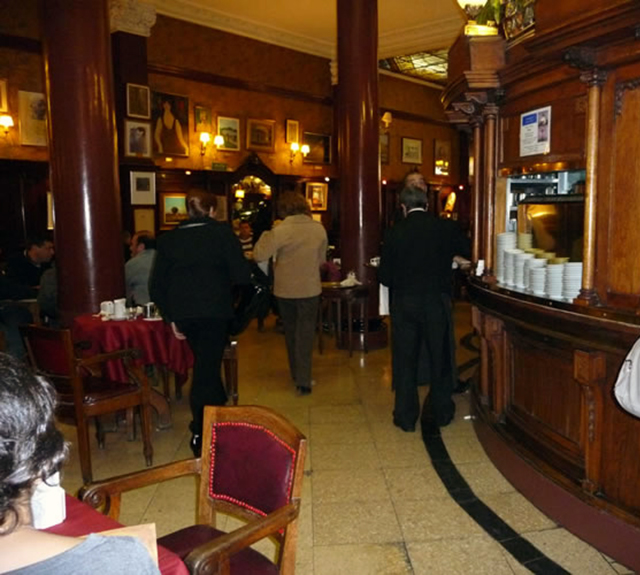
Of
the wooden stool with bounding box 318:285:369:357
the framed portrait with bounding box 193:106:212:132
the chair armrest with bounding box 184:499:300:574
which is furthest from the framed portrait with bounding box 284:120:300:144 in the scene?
the chair armrest with bounding box 184:499:300:574

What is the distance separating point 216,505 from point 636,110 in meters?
2.34

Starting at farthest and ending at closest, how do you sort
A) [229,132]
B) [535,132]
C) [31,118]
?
[229,132]
[31,118]
[535,132]

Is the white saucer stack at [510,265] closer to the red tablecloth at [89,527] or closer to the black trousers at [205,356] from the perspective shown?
the black trousers at [205,356]

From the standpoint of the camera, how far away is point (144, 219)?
10.3 m

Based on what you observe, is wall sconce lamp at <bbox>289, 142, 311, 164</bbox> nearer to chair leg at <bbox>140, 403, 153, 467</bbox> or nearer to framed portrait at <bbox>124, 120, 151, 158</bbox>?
framed portrait at <bbox>124, 120, 151, 158</bbox>

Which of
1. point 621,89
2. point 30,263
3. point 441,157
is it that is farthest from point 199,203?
point 441,157

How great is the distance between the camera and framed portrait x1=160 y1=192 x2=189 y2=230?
10.7 m

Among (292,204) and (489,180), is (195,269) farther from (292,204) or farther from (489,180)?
(489,180)

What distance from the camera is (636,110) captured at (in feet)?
8.73

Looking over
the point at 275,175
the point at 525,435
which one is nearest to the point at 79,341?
the point at 525,435

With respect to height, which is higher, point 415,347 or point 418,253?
point 418,253

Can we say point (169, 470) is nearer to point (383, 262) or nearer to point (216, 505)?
point (216, 505)

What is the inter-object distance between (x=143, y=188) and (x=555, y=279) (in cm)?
823

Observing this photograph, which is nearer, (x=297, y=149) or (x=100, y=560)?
(x=100, y=560)
